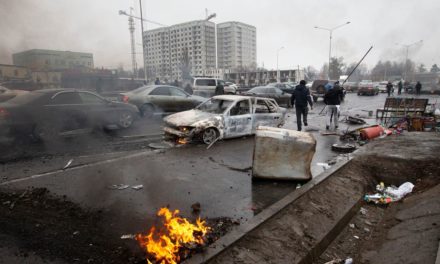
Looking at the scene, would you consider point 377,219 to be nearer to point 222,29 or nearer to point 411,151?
point 411,151

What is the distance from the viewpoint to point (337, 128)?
12047mm

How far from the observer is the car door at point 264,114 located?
9.45m

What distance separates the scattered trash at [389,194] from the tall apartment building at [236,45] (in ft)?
238

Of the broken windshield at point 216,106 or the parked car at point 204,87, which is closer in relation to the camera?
the broken windshield at point 216,106

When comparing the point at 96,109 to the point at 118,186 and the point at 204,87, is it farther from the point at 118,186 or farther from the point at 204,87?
the point at 204,87

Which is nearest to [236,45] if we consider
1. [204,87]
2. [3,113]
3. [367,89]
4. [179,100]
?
[367,89]

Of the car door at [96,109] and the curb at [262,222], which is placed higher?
the car door at [96,109]

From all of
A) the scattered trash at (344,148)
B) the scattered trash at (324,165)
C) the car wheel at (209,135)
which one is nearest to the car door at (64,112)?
the car wheel at (209,135)

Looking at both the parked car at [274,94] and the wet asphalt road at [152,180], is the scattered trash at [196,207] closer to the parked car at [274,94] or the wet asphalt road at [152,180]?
the wet asphalt road at [152,180]

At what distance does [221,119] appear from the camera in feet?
27.9

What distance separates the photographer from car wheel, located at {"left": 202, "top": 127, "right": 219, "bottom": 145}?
8.25 metres

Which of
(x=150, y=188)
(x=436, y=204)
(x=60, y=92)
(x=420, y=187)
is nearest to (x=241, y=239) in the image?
(x=150, y=188)

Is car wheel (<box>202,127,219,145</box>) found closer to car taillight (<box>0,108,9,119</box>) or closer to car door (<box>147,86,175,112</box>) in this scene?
car taillight (<box>0,108,9,119</box>)

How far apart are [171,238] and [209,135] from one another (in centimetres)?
Answer: 502
